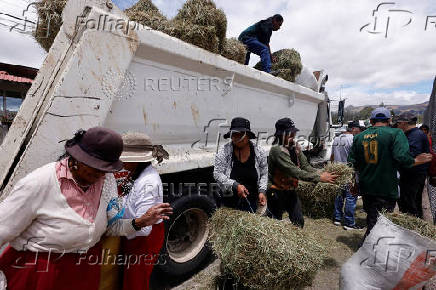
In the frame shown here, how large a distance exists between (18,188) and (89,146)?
0.37 metres

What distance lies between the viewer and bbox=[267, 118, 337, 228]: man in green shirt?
310cm

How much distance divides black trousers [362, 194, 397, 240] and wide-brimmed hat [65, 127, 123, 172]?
3187 mm

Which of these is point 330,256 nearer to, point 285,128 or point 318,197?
point 318,197

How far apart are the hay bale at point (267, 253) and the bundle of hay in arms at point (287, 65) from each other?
11.1ft

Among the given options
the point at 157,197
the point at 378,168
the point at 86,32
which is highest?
the point at 86,32

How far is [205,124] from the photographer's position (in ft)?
10.4

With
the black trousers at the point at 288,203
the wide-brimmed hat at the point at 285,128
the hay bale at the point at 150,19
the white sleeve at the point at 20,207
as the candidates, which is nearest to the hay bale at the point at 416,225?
the black trousers at the point at 288,203

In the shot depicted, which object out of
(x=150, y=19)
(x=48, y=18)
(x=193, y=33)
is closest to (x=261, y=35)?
(x=193, y=33)

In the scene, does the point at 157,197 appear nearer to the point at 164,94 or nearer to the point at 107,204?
the point at 107,204

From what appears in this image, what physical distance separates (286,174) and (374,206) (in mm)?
1210

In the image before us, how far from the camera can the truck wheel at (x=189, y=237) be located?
276 cm

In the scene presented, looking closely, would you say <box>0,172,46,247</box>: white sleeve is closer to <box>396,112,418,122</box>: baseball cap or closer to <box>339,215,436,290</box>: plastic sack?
<box>339,215,436,290</box>: plastic sack

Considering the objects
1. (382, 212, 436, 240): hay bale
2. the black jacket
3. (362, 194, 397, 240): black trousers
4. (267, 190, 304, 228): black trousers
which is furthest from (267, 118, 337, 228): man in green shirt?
the black jacket

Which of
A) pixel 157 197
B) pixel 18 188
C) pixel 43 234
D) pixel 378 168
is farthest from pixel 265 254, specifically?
pixel 378 168
